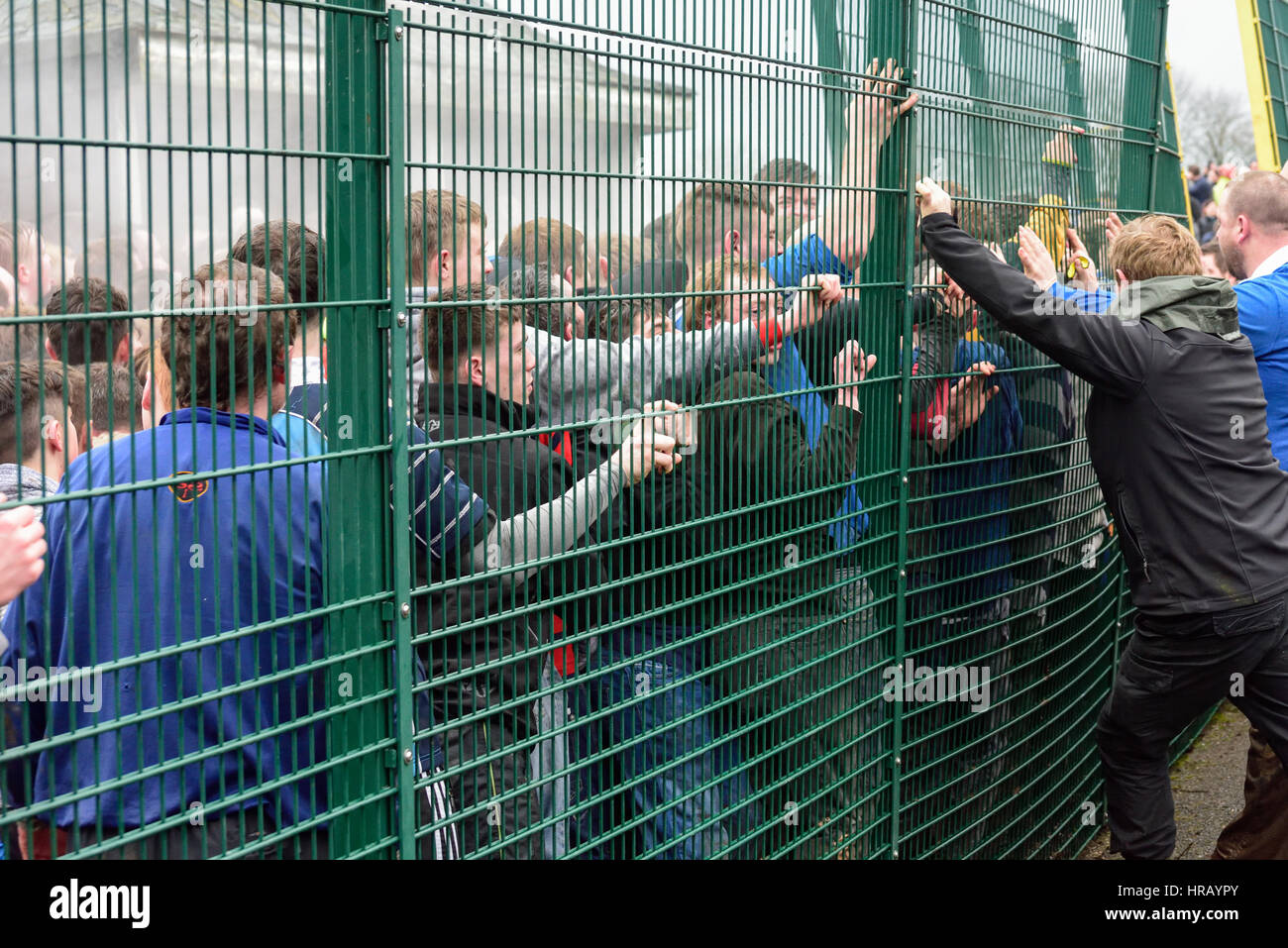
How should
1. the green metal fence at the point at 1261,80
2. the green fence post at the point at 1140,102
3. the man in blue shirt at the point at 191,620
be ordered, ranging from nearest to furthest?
the man in blue shirt at the point at 191,620 → the green fence post at the point at 1140,102 → the green metal fence at the point at 1261,80

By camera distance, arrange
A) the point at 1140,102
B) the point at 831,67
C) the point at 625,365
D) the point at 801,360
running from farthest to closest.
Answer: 1. the point at 1140,102
2. the point at 831,67
3. the point at 801,360
4. the point at 625,365

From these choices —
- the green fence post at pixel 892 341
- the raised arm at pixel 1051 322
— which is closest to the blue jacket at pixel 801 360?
the green fence post at pixel 892 341

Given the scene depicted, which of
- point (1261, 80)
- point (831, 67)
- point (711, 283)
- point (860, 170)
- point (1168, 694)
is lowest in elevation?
point (1168, 694)

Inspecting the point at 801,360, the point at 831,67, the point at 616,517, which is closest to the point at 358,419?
the point at 616,517

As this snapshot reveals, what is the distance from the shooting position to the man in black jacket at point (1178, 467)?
158 inches

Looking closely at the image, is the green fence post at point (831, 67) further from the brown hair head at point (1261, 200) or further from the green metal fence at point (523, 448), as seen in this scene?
the brown hair head at point (1261, 200)

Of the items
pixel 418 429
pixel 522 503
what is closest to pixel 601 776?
pixel 522 503

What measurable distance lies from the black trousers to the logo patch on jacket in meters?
2.91

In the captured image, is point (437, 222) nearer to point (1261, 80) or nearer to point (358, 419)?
point (358, 419)

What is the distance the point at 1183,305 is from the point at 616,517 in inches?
77.7

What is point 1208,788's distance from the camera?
20.7 feet

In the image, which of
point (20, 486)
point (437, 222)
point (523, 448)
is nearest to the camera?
point (20, 486)

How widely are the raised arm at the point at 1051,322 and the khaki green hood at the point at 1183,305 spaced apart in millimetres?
73

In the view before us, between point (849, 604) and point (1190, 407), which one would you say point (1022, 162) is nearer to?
point (1190, 407)
